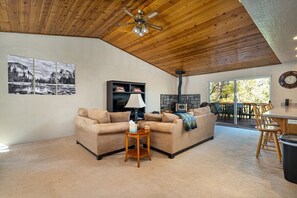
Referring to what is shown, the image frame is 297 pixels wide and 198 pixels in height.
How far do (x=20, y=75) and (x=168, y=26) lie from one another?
157 inches

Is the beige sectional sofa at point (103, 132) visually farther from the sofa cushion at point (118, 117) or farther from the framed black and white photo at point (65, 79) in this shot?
the framed black and white photo at point (65, 79)

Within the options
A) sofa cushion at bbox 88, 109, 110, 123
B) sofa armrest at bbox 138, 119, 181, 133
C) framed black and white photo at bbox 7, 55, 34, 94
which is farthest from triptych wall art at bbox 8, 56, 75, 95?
sofa armrest at bbox 138, 119, 181, 133

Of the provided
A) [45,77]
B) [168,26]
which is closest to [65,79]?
[45,77]

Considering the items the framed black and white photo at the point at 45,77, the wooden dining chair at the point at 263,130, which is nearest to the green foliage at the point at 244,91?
the wooden dining chair at the point at 263,130

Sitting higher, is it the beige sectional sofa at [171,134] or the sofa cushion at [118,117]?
the sofa cushion at [118,117]

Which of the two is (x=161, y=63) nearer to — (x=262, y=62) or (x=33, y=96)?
(x=262, y=62)

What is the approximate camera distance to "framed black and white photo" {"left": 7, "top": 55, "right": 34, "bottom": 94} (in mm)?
3902

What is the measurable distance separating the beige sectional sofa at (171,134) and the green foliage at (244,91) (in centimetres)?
323

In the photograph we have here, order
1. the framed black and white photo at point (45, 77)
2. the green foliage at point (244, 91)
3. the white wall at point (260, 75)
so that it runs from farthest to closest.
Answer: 1. the green foliage at point (244, 91)
2. the white wall at point (260, 75)
3. the framed black and white photo at point (45, 77)

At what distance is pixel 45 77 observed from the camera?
4402 millimetres

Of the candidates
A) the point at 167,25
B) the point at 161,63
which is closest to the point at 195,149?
the point at 167,25

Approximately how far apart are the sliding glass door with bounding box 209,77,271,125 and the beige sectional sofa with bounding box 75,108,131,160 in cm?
456

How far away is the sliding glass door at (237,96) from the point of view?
18.5 feet

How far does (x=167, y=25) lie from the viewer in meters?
4.02
